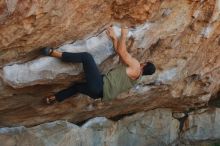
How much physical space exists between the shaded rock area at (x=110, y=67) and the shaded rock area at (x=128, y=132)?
16 mm

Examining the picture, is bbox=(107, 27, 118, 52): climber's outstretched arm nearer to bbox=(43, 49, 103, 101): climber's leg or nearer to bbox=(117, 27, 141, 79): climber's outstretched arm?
bbox=(117, 27, 141, 79): climber's outstretched arm

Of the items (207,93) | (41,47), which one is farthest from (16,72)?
(207,93)

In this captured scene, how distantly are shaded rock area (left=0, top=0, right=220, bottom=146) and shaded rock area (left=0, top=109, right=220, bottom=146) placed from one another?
0.02 meters

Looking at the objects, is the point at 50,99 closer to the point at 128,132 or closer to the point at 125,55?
the point at 125,55

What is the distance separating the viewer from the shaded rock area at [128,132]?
23.7 feet

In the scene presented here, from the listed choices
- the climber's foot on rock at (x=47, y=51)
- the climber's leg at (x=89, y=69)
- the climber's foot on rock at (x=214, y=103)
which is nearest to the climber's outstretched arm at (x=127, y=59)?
the climber's leg at (x=89, y=69)

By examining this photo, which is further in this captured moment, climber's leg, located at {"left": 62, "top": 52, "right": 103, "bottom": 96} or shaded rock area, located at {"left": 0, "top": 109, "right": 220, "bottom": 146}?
shaded rock area, located at {"left": 0, "top": 109, "right": 220, "bottom": 146}

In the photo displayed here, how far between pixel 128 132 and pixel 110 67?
8.36 feet

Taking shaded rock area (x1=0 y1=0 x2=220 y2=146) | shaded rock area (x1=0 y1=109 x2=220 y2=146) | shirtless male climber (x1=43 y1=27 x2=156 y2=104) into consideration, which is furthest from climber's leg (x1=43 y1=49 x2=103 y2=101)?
shaded rock area (x1=0 y1=109 x2=220 y2=146)

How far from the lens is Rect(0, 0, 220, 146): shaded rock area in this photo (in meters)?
5.42

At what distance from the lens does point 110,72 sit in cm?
603

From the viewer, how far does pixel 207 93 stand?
28.5 ft

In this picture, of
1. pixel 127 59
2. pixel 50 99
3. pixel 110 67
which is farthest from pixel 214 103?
→ pixel 50 99

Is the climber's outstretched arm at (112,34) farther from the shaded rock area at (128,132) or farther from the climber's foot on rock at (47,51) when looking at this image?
the shaded rock area at (128,132)
